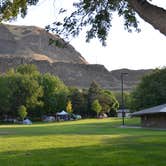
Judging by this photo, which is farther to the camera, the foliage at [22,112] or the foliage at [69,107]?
the foliage at [69,107]

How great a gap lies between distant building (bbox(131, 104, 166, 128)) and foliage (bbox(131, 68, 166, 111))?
17.9 meters

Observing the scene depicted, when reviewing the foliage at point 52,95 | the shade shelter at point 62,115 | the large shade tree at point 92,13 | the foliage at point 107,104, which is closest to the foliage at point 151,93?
the shade shelter at point 62,115

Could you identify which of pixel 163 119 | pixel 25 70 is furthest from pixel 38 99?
pixel 163 119

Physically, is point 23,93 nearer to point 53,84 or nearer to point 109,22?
point 53,84

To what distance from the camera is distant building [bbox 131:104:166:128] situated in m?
66.6

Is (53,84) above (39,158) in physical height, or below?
above

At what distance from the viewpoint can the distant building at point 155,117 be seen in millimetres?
A: 66600

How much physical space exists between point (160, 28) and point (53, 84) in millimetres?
126401

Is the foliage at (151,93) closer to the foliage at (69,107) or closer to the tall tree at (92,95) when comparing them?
the foliage at (69,107)

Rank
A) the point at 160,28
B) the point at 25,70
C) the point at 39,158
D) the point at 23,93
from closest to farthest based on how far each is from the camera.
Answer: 1. the point at 160,28
2. the point at 39,158
3. the point at 23,93
4. the point at 25,70

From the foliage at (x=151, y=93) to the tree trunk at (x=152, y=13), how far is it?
77.9 metres

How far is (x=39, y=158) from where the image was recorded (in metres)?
18.2

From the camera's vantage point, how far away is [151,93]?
91.5m

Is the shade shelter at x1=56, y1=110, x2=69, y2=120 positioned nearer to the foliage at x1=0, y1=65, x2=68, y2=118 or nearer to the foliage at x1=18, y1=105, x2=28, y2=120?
the foliage at x1=0, y1=65, x2=68, y2=118
